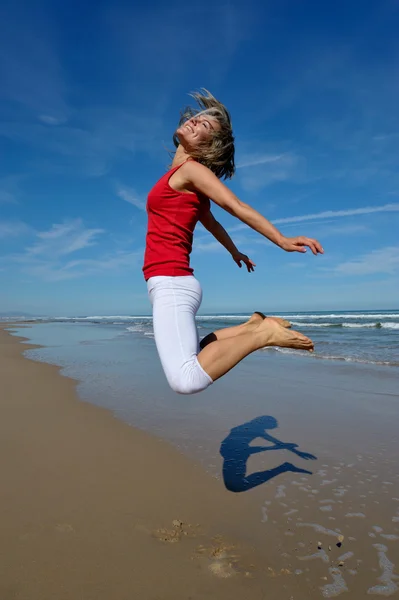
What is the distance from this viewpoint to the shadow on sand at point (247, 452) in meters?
3.34

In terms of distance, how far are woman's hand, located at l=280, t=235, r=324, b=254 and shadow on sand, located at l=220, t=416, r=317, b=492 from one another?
189 centimetres

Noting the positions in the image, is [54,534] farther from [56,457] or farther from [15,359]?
[15,359]

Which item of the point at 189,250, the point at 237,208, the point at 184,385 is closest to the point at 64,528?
the point at 184,385

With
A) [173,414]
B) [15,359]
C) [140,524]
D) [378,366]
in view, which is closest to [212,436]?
[173,414]

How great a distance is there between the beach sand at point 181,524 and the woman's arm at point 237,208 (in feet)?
5.39

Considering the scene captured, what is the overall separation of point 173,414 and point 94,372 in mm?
3632

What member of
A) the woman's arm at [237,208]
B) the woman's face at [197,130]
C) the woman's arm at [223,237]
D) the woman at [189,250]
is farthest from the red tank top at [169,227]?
the woman's arm at [223,237]

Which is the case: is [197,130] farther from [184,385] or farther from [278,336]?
[184,385]

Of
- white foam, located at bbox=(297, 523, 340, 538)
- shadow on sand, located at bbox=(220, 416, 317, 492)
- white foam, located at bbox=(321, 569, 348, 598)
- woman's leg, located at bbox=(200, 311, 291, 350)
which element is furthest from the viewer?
shadow on sand, located at bbox=(220, 416, 317, 492)

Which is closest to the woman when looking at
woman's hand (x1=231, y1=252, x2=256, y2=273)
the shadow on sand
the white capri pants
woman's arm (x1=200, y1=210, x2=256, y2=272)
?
the white capri pants

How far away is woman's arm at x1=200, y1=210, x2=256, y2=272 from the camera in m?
3.05

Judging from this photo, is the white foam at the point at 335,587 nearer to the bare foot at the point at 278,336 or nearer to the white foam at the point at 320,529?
the white foam at the point at 320,529

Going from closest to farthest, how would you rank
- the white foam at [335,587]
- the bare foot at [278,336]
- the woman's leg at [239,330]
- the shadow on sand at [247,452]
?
the white foam at [335,587] → the bare foot at [278,336] → the woman's leg at [239,330] → the shadow on sand at [247,452]

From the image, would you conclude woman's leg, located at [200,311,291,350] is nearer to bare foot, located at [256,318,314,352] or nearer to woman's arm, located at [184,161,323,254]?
bare foot, located at [256,318,314,352]
